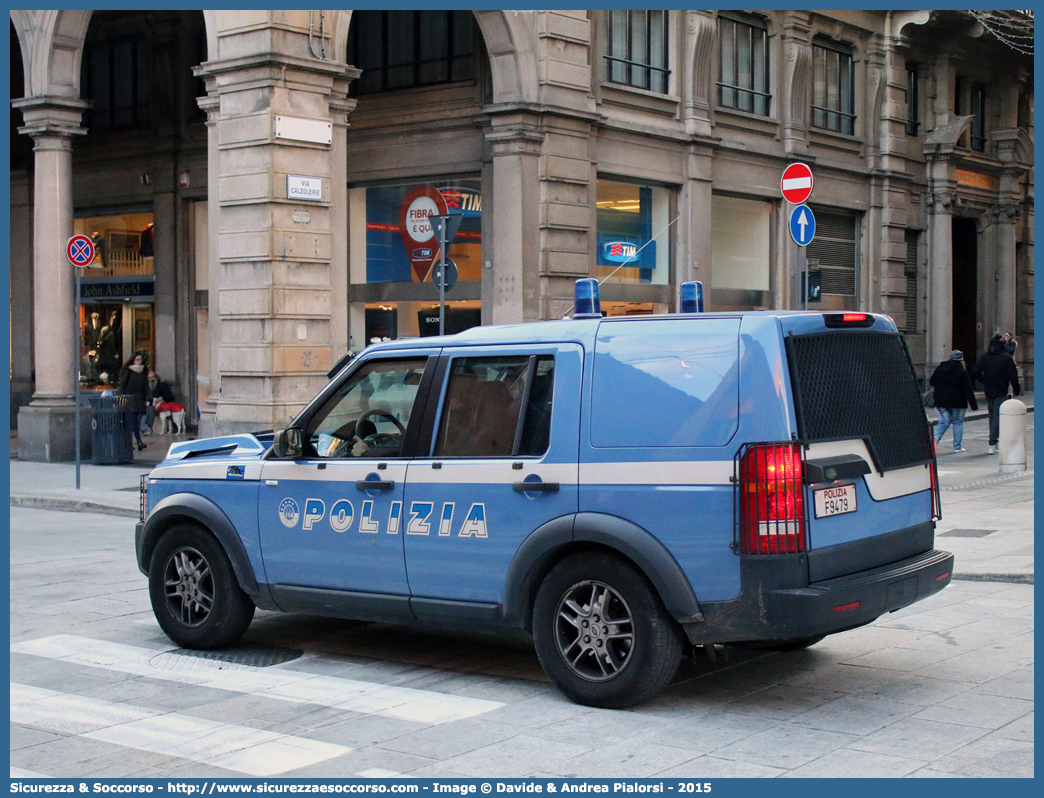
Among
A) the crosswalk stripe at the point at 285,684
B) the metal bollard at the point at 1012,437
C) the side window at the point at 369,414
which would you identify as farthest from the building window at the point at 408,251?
the side window at the point at 369,414

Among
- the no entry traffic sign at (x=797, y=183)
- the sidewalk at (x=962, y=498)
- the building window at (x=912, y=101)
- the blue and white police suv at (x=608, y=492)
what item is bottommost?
the sidewalk at (x=962, y=498)

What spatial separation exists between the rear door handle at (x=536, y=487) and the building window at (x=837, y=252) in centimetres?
2315

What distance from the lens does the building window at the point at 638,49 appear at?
22.3 meters

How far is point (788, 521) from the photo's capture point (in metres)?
5.89

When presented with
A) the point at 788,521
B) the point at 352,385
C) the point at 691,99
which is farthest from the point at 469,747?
the point at 691,99

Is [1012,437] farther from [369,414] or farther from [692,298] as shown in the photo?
[369,414]

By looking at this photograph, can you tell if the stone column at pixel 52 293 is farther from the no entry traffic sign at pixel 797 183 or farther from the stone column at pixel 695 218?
the no entry traffic sign at pixel 797 183

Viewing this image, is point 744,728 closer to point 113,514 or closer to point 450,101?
point 113,514

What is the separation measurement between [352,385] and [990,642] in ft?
13.6

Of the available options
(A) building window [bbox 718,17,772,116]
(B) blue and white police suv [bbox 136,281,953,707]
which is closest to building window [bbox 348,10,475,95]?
(A) building window [bbox 718,17,772,116]

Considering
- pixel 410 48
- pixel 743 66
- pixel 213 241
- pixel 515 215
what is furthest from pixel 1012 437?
pixel 213 241

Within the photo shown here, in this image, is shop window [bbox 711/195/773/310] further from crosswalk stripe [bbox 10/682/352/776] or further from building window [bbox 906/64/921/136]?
crosswalk stripe [bbox 10/682/352/776]

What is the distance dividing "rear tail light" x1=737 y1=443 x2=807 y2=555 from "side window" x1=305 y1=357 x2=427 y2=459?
6.73 ft

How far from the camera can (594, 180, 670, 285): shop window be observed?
73.9ft
